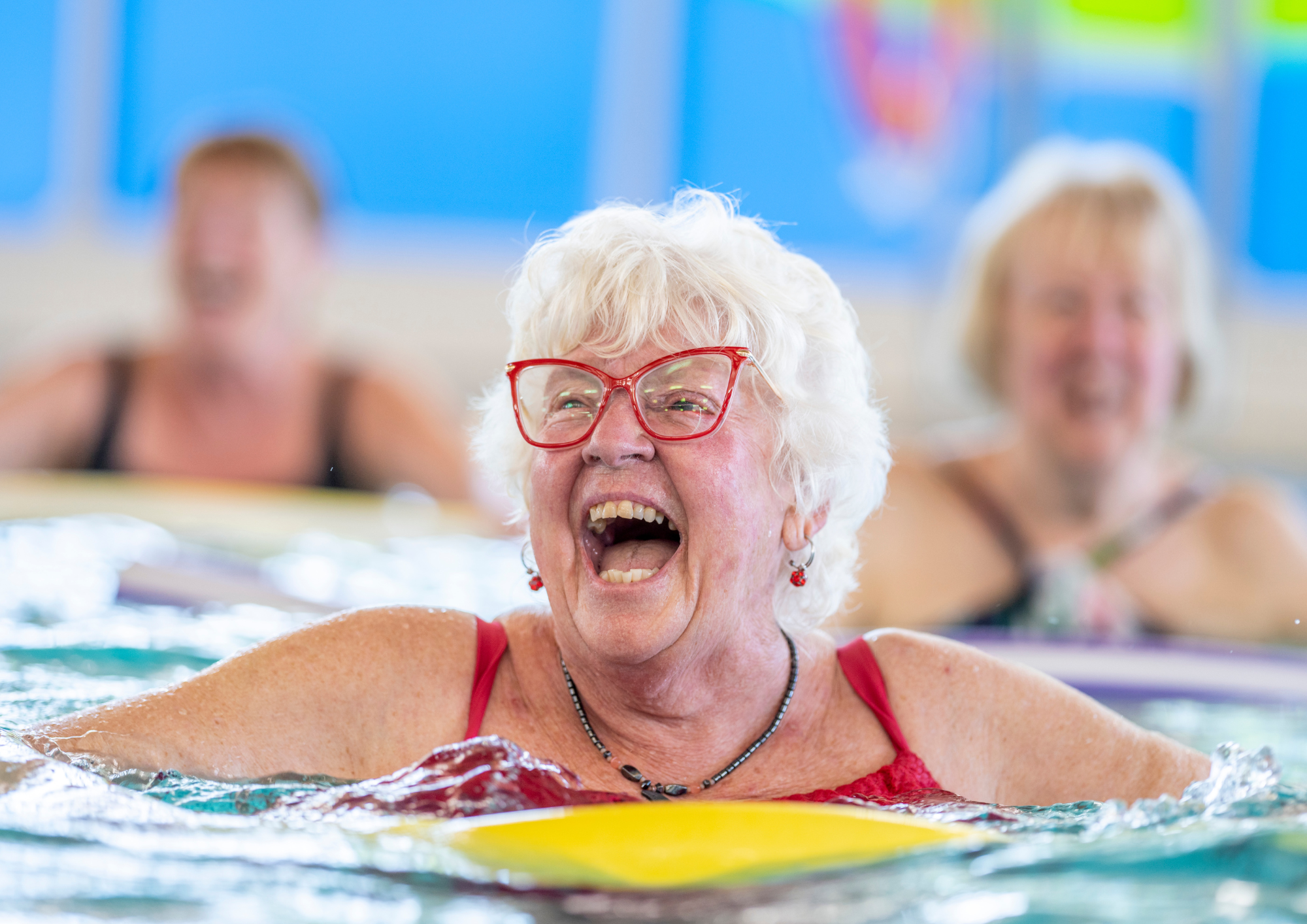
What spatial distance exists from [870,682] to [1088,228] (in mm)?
1721

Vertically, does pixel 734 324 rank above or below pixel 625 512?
above

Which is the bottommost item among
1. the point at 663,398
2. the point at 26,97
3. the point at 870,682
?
the point at 870,682

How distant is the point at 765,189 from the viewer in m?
8.37

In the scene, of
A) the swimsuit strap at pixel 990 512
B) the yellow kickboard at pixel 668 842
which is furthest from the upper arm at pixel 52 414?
the yellow kickboard at pixel 668 842

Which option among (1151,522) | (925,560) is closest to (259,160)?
(925,560)

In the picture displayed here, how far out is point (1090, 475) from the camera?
351 cm

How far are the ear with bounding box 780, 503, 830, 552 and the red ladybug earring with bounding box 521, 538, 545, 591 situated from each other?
311mm

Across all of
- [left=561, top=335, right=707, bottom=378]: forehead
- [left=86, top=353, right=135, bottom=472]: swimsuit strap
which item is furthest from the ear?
[left=86, top=353, right=135, bottom=472]: swimsuit strap

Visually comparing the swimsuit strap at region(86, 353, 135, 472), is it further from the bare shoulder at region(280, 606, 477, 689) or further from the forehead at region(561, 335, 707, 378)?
the forehead at region(561, 335, 707, 378)

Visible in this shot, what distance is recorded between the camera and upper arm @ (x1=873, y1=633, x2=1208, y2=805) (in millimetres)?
1973

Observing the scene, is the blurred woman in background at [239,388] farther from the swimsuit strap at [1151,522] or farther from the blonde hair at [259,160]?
the swimsuit strap at [1151,522]

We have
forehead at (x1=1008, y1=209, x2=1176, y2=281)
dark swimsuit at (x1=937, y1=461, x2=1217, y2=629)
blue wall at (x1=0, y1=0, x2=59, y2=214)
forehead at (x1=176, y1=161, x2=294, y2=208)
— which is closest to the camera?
forehead at (x1=1008, y1=209, x2=1176, y2=281)

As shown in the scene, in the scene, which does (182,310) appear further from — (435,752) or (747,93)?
(747,93)

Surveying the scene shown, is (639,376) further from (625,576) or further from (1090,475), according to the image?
(1090,475)
